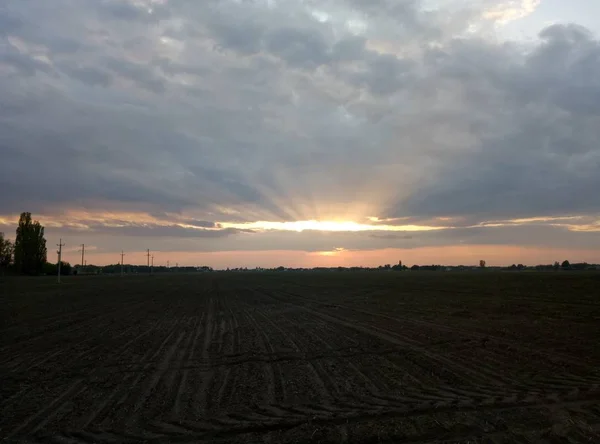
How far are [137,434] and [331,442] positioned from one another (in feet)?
8.63

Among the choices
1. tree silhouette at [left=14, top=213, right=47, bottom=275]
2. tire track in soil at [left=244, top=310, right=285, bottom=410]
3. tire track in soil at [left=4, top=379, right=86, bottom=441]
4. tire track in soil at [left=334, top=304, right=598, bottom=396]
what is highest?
tree silhouette at [left=14, top=213, right=47, bottom=275]

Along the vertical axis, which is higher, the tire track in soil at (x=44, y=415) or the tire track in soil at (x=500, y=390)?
the tire track in soil at (x=500, y=390)

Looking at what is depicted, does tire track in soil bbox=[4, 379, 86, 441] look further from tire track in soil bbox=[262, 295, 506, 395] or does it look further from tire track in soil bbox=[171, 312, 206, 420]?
tire track in soil bbox=[262, 295, 506, 395]

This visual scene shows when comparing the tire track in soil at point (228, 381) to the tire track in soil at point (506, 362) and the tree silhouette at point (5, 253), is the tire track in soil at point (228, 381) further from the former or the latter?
the tree silhouette at point (5, 253)

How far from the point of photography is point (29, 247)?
103m

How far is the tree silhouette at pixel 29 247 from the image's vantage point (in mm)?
101562

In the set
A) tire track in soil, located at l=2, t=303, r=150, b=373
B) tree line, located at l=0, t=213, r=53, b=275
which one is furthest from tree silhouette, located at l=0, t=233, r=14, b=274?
tire track in soil, located at l=2, t=303, r=150, b=373

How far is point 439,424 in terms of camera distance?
20.3ft

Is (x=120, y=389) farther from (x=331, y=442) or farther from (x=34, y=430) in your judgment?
(x=331, y=442)

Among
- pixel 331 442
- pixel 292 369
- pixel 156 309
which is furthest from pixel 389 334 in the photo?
pixel 156 309

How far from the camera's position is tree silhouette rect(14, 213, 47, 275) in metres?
102

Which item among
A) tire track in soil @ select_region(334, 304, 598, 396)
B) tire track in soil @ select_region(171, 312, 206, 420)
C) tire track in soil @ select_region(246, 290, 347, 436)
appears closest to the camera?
tire track in soil @ select_region(246, 290, 347, 436)

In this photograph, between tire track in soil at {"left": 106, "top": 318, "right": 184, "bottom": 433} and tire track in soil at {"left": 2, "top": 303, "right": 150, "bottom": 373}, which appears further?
tire track in soil at {"left": 2, "top": 303, "right": 150, "bottom": 373}

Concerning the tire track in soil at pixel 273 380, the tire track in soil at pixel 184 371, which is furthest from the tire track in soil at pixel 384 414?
the tire track in soil at pixel 273 380
